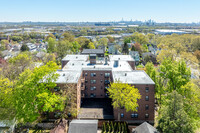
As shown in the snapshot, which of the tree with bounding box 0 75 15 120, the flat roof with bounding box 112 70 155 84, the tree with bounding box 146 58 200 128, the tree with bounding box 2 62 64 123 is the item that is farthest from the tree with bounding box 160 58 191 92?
the tree with bounding box 0 75 15 120

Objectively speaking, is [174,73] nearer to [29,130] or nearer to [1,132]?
[29,130]

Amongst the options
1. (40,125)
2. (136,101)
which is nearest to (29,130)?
(40,125)

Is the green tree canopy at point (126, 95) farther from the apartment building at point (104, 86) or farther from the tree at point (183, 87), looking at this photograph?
the tree at point (183, 87)

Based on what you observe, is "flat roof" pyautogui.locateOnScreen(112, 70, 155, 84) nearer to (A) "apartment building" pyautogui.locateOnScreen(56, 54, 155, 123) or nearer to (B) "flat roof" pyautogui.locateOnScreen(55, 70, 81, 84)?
(A) "apartment building" pyautogui.locateOnScreen(56, 54, 155, 123)

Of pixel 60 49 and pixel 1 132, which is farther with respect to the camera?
pixel 60 49

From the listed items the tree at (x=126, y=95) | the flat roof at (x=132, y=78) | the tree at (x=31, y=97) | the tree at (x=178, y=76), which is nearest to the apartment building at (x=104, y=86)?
the flat roof at (x=132, y=78)

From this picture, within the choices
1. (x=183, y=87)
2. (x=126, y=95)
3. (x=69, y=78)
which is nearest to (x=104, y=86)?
(x=69, y=78)
